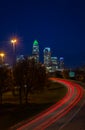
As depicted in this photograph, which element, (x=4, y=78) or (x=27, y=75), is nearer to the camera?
(x=4, y=78)

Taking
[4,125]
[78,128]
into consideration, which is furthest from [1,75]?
[78,128]

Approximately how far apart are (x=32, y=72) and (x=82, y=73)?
251 feet

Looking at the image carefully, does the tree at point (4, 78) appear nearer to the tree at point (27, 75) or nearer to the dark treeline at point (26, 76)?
the dark treeline at point (26, 76)

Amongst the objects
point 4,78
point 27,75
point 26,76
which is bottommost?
point 4,78

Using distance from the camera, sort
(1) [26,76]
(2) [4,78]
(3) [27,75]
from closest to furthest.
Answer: (2) [4,78] < (3) [27,75] < (1) [26,76]

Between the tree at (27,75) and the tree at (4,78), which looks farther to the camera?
the tree at (27,75)

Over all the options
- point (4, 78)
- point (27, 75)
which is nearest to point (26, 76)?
point (27, 75)

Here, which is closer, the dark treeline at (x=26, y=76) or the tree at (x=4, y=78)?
the tree at (x=4, y=78)

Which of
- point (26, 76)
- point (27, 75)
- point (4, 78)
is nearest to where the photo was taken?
point (4, 78)

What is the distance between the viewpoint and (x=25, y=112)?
40094 mm

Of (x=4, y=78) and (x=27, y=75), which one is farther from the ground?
(x=27, y=75)

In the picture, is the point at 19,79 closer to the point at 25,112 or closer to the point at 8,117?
the point at 25,112

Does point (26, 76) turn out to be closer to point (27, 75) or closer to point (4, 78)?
point (27, 75)

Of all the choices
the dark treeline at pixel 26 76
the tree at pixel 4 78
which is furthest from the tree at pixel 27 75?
the tree at pixel 4 78
